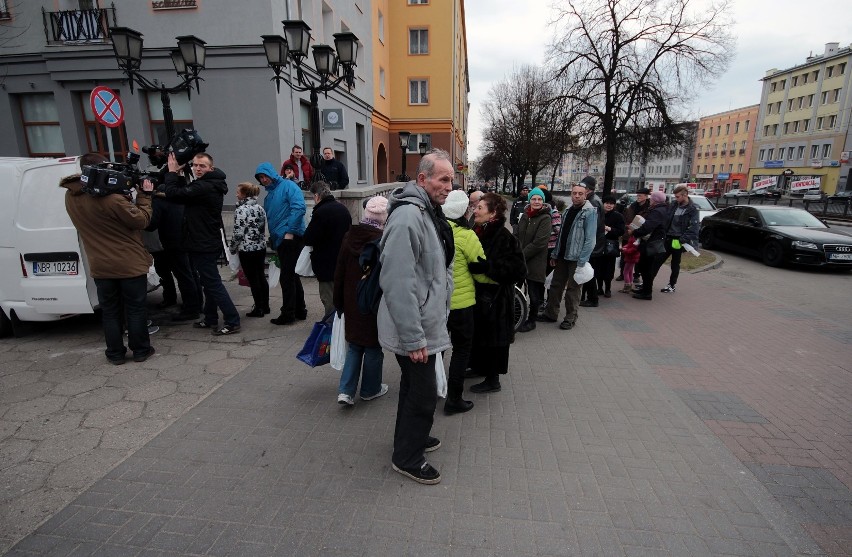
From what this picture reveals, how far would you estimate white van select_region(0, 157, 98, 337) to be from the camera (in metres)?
4.71

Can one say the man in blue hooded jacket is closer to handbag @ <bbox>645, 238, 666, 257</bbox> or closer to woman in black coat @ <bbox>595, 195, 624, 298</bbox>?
woman in black coat @ <bbox>595, 195, 624, 298</bbox>

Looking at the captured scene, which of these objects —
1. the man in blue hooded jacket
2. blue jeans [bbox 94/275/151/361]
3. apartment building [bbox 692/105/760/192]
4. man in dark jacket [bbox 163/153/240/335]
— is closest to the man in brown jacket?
blue jeans [bbox 94/275/151/361]

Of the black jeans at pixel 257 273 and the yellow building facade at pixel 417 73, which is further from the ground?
the yellow building facade at pixel 417 73

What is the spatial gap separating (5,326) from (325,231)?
13.1 ft

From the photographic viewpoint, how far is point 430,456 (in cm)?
313

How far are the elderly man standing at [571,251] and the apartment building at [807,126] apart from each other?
2301 inches

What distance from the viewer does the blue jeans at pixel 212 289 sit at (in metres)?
5.20

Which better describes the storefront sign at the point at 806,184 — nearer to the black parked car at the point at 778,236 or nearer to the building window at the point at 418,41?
the building window at the point at 418,41

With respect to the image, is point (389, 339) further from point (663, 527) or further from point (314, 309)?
point (314, 309)

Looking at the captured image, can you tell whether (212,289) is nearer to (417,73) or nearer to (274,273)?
(274,273)

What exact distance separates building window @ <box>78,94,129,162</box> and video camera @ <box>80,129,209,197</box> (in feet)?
26.2

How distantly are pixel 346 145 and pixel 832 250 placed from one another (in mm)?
15954

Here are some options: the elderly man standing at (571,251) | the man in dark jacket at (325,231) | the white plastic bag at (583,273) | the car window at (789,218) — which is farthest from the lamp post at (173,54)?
the car window at (789,218)

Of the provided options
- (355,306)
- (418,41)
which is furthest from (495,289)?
(418,41)
